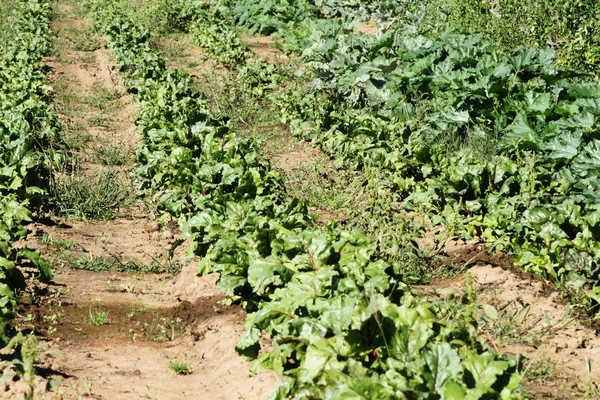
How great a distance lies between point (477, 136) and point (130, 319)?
14.2 ft

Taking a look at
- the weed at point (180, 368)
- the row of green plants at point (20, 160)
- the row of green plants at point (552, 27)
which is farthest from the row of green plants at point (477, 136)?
the row of green plants at point (20, 160)

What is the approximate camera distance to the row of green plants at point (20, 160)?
187 inches

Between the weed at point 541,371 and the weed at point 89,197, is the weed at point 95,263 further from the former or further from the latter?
the weed at point 541,371

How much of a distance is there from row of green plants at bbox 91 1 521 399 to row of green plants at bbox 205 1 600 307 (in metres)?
1.56

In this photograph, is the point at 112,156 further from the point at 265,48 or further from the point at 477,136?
the point at 265,48

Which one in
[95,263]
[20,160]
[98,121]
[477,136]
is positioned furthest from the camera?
[98,121]

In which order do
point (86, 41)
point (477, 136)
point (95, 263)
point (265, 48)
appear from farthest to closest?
point (86, 41) → point (265, 48) → point (477, 136) → point (95, 263)

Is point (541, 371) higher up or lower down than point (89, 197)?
higher up

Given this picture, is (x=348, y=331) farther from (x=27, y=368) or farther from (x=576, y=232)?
(x=576, y=232)

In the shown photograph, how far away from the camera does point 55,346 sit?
449cm

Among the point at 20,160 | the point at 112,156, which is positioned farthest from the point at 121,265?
the point at 112,156

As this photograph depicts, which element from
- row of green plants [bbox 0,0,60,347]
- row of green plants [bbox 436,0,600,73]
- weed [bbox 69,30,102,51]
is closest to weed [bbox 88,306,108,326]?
row of green plants [bbox 0,0,60,347]

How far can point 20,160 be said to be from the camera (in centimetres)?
698

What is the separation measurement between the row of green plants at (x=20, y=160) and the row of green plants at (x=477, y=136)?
10.8 ft
